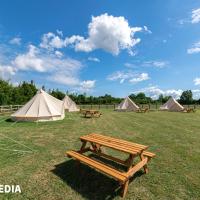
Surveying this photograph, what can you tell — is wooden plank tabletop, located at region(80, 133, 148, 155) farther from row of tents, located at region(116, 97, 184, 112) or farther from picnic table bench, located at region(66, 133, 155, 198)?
row of tents, located at region(116, 97, 184, 112)

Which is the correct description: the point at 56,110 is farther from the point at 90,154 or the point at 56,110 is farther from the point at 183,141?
the point at 183,141

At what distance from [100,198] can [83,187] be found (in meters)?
0.47

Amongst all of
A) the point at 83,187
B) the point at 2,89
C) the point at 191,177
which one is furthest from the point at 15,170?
the point at 2,89

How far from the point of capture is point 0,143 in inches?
242

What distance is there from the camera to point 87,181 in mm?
3609

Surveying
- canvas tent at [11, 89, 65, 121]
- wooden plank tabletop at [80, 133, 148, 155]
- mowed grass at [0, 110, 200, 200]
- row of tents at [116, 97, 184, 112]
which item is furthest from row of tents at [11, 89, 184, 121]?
row of tents at [116, 97, 184, 112]

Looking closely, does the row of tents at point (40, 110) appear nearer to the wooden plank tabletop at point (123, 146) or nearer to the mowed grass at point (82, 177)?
the mowed grass at point (82, 177)

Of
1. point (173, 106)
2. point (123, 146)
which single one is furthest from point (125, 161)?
point (173, 106)

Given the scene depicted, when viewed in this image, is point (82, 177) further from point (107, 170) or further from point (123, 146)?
point (123, 146)

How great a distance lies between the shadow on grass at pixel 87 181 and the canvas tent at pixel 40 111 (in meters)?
7.95

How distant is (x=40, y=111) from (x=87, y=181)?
30.0 feet

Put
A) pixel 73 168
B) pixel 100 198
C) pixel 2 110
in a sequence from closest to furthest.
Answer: pixel 100 198 → pixel 73 168 → pixel 2 110

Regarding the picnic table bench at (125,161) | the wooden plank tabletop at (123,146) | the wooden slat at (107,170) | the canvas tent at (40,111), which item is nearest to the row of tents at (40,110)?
the canvas tent at (40,111)

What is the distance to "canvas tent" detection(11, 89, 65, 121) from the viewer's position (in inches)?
455
